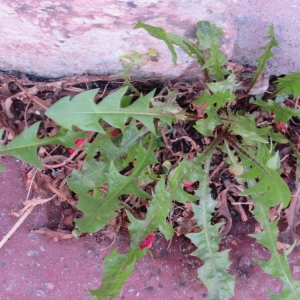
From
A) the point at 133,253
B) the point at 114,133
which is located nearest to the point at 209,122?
the point at 114,133

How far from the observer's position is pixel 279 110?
1261 millimetres

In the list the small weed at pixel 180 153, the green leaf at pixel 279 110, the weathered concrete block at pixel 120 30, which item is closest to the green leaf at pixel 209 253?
the small weed at pixel 180 153

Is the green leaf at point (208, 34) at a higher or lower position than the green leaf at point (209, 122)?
higher

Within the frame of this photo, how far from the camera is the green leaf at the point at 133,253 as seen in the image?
1003 millimetres

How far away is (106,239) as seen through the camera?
139 centimetres

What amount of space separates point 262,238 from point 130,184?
1.33 ft

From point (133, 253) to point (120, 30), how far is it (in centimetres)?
61

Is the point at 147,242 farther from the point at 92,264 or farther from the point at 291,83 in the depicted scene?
the point at 291,83

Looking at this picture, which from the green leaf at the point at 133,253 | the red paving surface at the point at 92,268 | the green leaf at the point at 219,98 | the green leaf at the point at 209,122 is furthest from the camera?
the red paving surface at the point at 92,268

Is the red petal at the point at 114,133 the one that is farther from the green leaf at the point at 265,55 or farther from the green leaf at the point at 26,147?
the green leaf at the point at 265,55

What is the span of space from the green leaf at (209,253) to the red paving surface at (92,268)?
0.17 m

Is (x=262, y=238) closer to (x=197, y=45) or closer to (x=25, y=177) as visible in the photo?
(x=197, y=45)

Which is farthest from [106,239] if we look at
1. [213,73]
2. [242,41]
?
[242,41]

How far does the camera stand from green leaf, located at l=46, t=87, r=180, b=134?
101 cm
